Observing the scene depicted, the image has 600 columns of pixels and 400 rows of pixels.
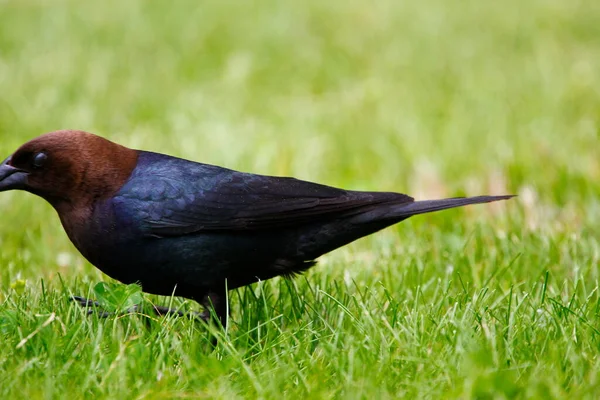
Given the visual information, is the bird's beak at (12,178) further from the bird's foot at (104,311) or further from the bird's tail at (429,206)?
the bird's tail at (429,206)

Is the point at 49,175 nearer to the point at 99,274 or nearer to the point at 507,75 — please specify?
the point at 99,274

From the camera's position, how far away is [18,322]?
9.82 ft

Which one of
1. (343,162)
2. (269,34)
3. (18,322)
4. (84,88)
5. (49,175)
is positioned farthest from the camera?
(269,34)

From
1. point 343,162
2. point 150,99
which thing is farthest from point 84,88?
point 343,162

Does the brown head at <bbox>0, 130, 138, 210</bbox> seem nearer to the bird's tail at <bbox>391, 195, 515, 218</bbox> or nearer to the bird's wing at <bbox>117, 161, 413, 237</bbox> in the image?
the bird's wing at <bbox>117, 161, 413, 237</bbox>

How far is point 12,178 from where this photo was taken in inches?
138

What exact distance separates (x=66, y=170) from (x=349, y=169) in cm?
292

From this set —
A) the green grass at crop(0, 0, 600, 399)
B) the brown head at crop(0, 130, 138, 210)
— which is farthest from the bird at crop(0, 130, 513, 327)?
the green grass at crop(0, 0, 600, 399)

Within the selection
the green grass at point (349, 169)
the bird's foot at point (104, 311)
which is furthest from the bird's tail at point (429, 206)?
the bird's foot at point (104, 311)

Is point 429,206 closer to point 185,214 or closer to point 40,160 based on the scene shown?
point 185,214

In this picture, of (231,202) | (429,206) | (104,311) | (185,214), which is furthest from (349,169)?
(104,311)

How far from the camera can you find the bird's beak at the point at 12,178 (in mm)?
3494

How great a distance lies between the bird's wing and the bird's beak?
0.42 meters

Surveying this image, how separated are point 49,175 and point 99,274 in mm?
830
